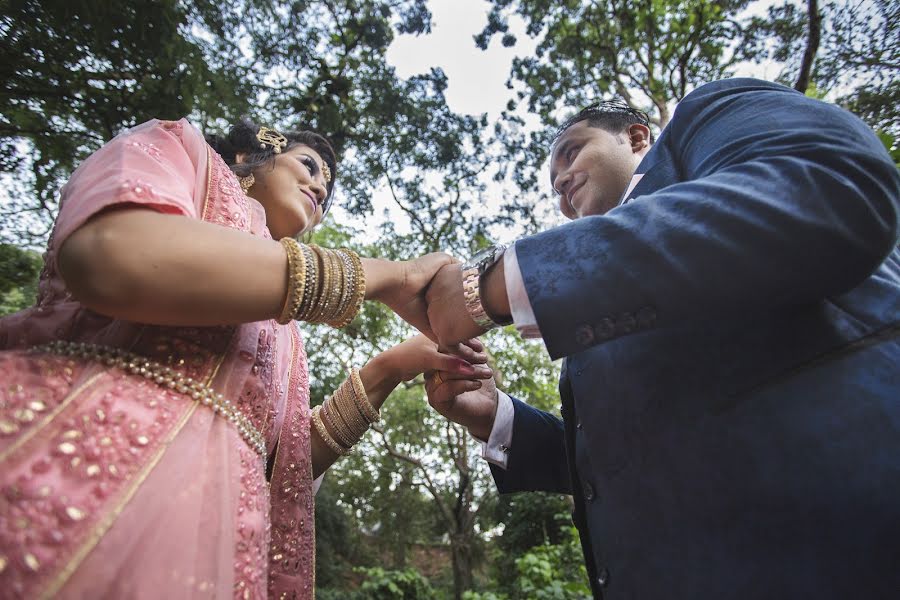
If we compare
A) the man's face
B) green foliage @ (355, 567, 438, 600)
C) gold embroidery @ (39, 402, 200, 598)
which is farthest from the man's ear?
green foliage @ (355, 567, 438, 600)

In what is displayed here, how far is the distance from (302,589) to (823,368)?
4.98ft

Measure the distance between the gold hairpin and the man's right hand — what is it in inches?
45.9

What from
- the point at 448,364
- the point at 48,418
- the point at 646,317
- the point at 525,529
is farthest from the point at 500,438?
the point at 525,529

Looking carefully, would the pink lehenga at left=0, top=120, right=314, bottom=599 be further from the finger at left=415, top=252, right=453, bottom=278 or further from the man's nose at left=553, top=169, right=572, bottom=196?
the man's nose at left=553, top=169, right=572, bottom=196

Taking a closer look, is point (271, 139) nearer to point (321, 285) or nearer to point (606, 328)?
point (321, 285)

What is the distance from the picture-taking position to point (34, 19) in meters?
3.34

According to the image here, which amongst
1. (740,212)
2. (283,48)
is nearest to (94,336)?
(740,212)

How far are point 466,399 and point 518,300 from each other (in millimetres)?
1048

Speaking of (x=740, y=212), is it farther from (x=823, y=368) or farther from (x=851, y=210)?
(x=823, y=368)

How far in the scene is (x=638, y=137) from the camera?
8.32ft

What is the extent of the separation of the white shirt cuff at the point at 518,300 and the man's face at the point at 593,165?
1.29 m

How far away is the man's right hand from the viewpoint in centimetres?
195

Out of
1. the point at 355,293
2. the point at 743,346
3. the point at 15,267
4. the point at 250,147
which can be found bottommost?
the point at 743,346

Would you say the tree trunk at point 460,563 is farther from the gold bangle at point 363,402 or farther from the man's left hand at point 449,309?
the man's left hand at point 449,309
